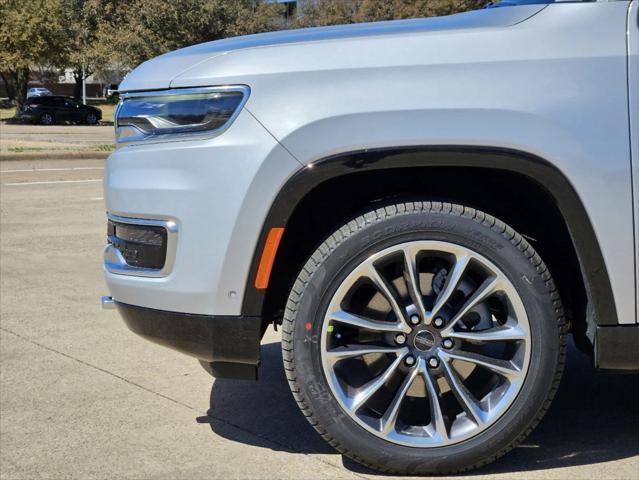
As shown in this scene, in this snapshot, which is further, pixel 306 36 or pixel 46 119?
pixel 46 119

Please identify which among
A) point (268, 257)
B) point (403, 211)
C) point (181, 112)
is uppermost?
point (181, 112)

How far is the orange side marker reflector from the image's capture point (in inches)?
118

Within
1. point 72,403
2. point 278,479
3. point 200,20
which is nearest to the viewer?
point 278,479

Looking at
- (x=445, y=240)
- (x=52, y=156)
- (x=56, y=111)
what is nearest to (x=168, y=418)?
(x=445, y=240)

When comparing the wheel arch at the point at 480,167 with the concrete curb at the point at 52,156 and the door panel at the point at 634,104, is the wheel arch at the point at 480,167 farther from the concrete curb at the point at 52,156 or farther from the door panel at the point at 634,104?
the concrete curb at the point at 52,156

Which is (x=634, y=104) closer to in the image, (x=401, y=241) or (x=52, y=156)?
(x=401, y=241)

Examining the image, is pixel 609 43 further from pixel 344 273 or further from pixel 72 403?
pixel 72 403

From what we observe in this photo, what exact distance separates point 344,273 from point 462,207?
0.49 meters

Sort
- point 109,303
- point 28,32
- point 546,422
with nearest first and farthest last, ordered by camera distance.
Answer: point 109,303, point 546,422, point 28,32

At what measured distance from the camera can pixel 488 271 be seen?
3.04 meters

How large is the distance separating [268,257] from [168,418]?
116 cm

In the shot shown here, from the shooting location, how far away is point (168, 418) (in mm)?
3773

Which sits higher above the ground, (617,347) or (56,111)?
(617,347)

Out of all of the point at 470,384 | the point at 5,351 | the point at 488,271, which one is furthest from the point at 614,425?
the point at 5,351
